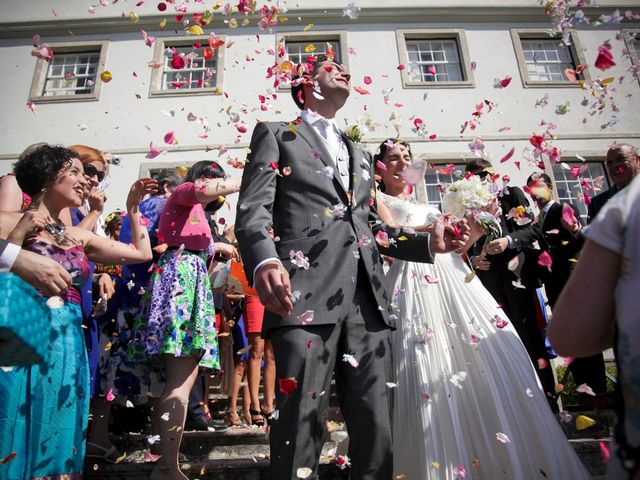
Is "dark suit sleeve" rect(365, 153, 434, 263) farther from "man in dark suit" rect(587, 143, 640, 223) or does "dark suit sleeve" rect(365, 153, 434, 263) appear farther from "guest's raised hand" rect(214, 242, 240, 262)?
"man in dark suit" rect(587, 143, 640, 223)

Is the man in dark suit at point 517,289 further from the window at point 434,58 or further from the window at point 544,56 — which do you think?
the window at point 544,56

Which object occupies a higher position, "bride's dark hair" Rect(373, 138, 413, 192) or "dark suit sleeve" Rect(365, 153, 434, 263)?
"bride's dark hair" Rect(373, 138, 413, 192)

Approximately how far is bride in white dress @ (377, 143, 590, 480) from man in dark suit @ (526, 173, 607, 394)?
6.29 feet

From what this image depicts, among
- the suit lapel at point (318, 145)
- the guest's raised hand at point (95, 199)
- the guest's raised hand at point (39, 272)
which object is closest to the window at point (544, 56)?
the suit lapel at point (318, 145)

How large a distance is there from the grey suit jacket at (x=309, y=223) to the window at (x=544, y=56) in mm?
10883

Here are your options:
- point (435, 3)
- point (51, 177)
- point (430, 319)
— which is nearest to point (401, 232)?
point (430, 319)

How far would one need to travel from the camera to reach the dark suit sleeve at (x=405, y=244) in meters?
2.41

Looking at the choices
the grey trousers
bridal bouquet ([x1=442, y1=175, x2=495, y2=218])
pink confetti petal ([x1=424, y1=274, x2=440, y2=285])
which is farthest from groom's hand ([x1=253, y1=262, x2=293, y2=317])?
bridal bouquet ([x1=442, y1=175, x2=495, y2=218])

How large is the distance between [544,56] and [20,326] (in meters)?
13.2

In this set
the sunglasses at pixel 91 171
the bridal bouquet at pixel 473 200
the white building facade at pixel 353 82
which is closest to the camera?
the bridal bouquet at pixel 473 200

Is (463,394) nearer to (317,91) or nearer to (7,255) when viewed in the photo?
(317,91)

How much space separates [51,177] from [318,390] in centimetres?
181

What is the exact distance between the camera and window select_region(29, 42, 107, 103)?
11402mm

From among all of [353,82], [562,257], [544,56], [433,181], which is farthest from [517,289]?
[544,56]
